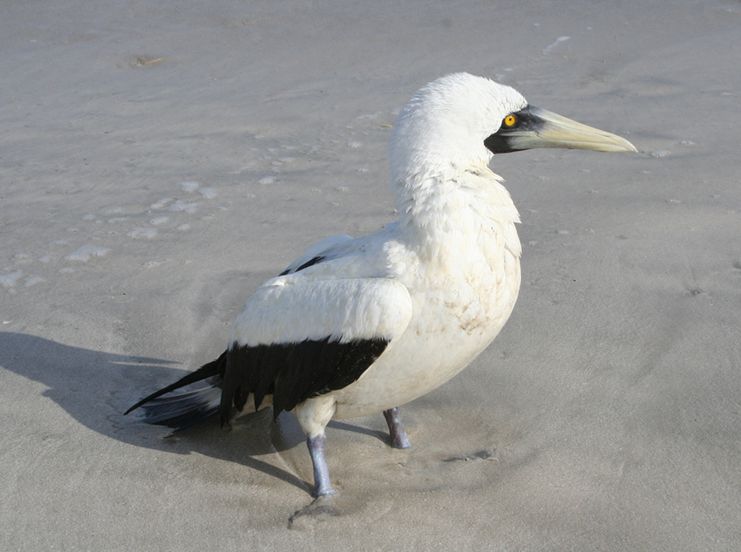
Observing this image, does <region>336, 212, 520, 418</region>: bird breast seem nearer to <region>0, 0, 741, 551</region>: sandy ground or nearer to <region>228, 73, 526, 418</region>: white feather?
→ <region>228, 73, 526, 418</region>: white feather

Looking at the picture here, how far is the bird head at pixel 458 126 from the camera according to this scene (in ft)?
11.2

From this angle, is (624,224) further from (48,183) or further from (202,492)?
(48,183)

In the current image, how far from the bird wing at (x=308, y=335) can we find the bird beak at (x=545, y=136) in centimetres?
77

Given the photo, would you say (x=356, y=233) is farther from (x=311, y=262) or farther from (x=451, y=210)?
(x=451, y=210)

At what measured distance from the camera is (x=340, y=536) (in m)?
3.42

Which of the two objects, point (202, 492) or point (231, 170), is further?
point (231, 170)

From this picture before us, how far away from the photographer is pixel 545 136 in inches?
145

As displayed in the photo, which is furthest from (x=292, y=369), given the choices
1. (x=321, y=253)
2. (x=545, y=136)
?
(x=545, y=136)

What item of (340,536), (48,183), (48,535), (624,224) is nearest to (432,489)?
(340,536)

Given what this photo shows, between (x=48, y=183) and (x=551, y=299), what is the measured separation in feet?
12.1

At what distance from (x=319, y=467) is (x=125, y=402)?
→ 110 cm

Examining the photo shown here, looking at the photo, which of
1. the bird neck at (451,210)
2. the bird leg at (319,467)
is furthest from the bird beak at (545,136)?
the bird leg at (319,467)

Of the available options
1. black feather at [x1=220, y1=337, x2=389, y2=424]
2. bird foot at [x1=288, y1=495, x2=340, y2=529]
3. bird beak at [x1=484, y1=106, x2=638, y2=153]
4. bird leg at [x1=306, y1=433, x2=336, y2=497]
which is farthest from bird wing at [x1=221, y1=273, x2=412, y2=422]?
bird beak at [x1=484, y1=106, x2=638, y2=153]

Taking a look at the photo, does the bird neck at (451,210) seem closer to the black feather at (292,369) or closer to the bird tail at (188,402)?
the black feather at (292,369)
